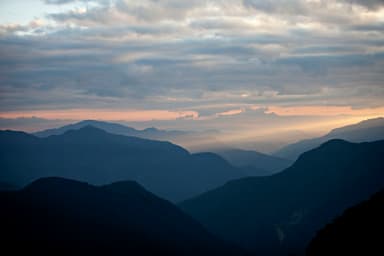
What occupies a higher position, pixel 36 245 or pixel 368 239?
pixel 368 239

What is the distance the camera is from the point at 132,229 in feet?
591

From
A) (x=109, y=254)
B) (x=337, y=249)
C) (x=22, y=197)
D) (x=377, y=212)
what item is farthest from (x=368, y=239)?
(x=22, y=197)

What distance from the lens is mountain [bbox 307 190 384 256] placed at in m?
88.6

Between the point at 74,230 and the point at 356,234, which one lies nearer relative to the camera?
the point at 356,234

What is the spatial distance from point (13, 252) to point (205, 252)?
83.3m

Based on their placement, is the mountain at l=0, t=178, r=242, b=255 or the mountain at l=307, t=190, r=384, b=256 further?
the mountain at l=0, t=178, r=242, b=255

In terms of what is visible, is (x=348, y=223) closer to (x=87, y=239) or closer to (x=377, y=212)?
(x=377, y=212)

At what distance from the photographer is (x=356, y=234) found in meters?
96.2

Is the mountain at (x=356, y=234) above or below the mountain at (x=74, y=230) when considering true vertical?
above

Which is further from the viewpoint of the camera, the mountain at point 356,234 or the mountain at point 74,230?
the mountain at point 74,230

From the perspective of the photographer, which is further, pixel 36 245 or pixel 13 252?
pixel 36 245

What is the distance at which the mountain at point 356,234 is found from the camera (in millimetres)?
88562

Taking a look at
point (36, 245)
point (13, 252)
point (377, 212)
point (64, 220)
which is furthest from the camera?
point (64, 220)

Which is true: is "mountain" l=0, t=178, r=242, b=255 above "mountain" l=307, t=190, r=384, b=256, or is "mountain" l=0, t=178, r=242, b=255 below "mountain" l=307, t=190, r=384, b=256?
below
